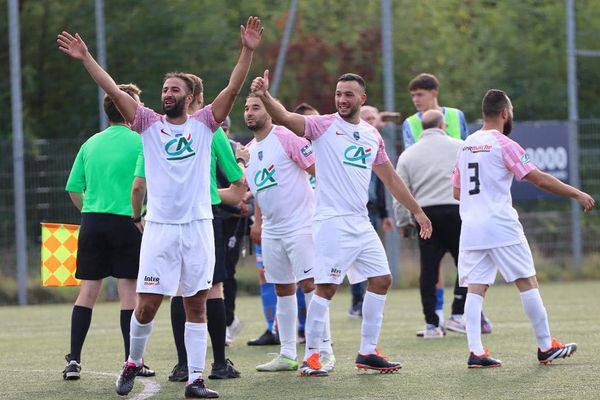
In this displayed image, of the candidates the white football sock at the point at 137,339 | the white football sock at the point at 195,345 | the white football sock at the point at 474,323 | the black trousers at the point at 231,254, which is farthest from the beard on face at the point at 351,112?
the black trousers at the point at 231,254

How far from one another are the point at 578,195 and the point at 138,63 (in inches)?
569

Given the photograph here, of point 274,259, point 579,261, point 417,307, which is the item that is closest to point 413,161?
point 274,259

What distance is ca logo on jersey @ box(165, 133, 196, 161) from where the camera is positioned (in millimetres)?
7621

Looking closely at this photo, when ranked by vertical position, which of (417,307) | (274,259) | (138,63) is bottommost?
(417,307)

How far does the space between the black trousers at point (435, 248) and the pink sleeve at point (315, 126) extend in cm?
305

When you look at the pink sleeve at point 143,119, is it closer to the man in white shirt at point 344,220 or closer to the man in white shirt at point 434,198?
the man in white shirt at point 344,220

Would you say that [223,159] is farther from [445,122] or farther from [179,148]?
[445,122]

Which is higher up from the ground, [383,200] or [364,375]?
[383,200]

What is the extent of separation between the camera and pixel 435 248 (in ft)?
37.7

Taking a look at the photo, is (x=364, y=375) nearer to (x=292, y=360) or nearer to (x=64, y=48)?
(x=292, y=360)

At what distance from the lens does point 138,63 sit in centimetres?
2217

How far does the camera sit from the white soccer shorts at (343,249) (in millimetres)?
8602

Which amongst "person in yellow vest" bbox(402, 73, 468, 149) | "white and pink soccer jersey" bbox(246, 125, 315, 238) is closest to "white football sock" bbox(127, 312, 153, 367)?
"white and pink soccer jersey" bbox(246, 125, 315, 238)

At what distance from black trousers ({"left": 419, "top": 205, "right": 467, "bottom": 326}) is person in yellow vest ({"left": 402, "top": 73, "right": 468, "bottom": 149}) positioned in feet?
2.84
